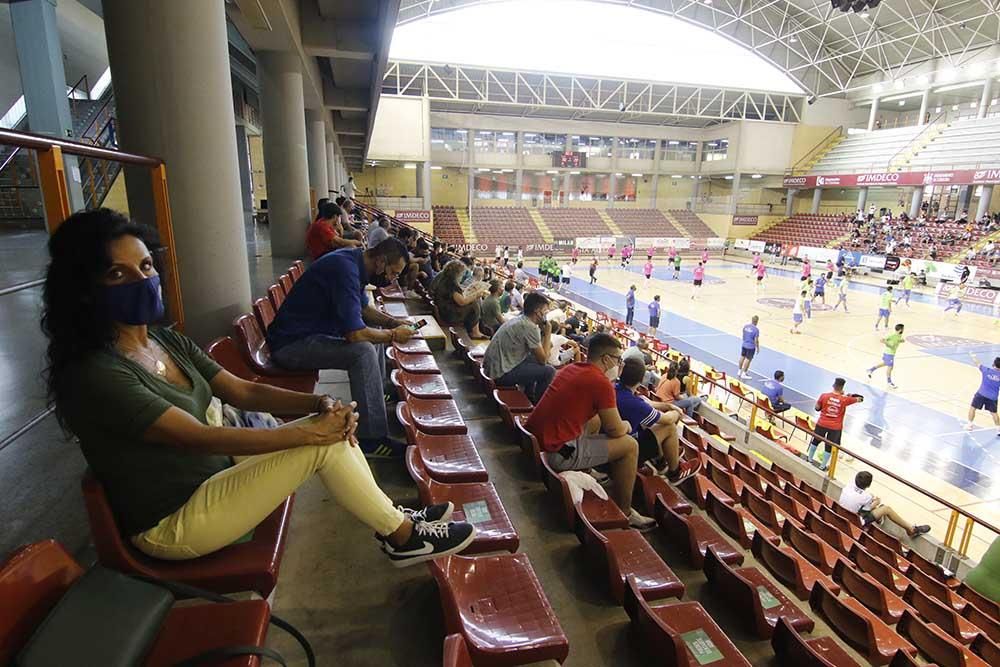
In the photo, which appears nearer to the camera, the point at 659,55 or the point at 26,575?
the point at 26,575

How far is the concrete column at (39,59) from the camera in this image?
1050 cm

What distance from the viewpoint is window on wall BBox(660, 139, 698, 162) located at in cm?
4519

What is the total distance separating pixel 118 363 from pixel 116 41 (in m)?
2.75

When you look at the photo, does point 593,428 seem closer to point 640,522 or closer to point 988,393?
point 640,522

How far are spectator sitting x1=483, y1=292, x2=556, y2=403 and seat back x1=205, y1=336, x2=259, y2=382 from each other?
8.17ft

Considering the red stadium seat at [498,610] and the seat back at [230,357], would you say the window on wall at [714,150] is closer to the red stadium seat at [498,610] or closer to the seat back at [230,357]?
the seat back at [230,357]

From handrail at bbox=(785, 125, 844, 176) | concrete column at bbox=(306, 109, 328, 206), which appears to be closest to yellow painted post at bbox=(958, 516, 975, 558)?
concrete column at bbox=(306, 109, 328, 206)

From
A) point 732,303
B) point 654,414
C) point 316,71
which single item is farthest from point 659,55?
point 654,414

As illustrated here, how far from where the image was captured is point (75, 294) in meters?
1.76

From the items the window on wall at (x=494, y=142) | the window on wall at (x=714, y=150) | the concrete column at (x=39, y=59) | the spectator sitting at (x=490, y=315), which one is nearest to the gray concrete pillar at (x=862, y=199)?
the window on wall at (x=714, y=150)

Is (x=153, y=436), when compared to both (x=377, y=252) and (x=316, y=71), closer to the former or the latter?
(x=377, y=252)

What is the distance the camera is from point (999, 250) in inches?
1082

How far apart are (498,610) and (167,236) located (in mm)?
2973

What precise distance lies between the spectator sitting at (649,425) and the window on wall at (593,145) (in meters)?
41.4
